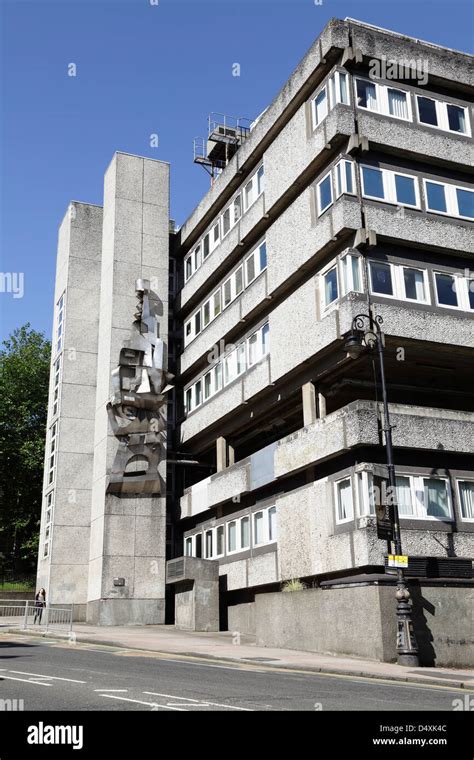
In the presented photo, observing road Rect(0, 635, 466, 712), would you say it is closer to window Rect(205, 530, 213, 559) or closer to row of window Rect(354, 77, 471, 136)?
window Rect(205, 530, 213, 559)

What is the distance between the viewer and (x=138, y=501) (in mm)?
36781

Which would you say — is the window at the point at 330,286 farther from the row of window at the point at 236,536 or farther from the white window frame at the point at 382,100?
the row of window at the point at 236,536

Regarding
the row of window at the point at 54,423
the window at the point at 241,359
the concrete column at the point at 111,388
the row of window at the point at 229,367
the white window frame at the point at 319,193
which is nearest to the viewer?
the white window frame at the point at 319,193

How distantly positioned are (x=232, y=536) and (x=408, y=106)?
18577 mm

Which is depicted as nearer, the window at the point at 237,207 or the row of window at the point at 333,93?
the row of window at the point at 333,93

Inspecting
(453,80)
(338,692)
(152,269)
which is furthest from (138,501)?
(338,692)

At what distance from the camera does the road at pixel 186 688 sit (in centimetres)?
1070

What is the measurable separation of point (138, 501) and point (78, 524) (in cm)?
520

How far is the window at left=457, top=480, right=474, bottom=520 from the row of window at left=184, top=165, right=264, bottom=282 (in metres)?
15.4

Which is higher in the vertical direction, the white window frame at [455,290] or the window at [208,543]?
the white window frame at [455,290]

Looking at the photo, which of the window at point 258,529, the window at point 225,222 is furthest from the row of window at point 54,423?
the window at point 258,529

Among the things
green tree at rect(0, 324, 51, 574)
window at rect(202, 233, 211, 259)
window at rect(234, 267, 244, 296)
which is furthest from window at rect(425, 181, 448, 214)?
green tree at rect(0, 324, 51, 574)

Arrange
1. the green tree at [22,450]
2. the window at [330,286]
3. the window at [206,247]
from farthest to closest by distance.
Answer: the green tree at [22,450], the window at [206,247], the window at [330,286]
